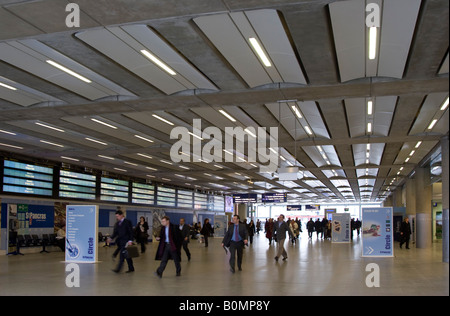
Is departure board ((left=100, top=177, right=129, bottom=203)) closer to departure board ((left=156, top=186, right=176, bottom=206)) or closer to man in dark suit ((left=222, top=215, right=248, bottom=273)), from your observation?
departure board ((left=156, top=186, right=176, bottom=206))

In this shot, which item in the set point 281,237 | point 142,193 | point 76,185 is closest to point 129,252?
point 281,237

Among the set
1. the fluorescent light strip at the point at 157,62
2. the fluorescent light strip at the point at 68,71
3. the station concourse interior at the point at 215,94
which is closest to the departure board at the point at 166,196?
the station concourse interior at the point at 215,94

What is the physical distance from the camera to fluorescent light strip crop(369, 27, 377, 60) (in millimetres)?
9516

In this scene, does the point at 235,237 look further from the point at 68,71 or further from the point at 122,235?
the point at 68,71

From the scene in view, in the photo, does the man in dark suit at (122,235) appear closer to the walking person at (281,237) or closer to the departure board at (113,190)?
the walking person at (281,237)

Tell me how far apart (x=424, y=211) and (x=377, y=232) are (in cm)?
1080

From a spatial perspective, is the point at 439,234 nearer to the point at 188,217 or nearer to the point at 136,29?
the point at 188,217

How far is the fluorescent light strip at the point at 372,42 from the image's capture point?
9516 millimetres

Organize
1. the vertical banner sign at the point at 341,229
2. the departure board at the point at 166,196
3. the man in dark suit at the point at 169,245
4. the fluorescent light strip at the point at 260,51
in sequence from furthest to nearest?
the departure board at the point at 166,196 → the vertical banner sign at the point at 341,229 → the man in dark suit at the point at 169,245 → the fluorescent light strip at the point at 260,51

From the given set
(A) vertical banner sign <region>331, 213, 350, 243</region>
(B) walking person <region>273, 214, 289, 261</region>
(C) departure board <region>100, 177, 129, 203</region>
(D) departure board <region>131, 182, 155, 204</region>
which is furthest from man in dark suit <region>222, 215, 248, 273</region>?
(D) departure board <region>131, 182, 155, 204</region>

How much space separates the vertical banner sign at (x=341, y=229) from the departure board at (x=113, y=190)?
14839 millimetres

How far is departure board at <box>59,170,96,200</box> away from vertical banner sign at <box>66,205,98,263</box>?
11.6 meters
